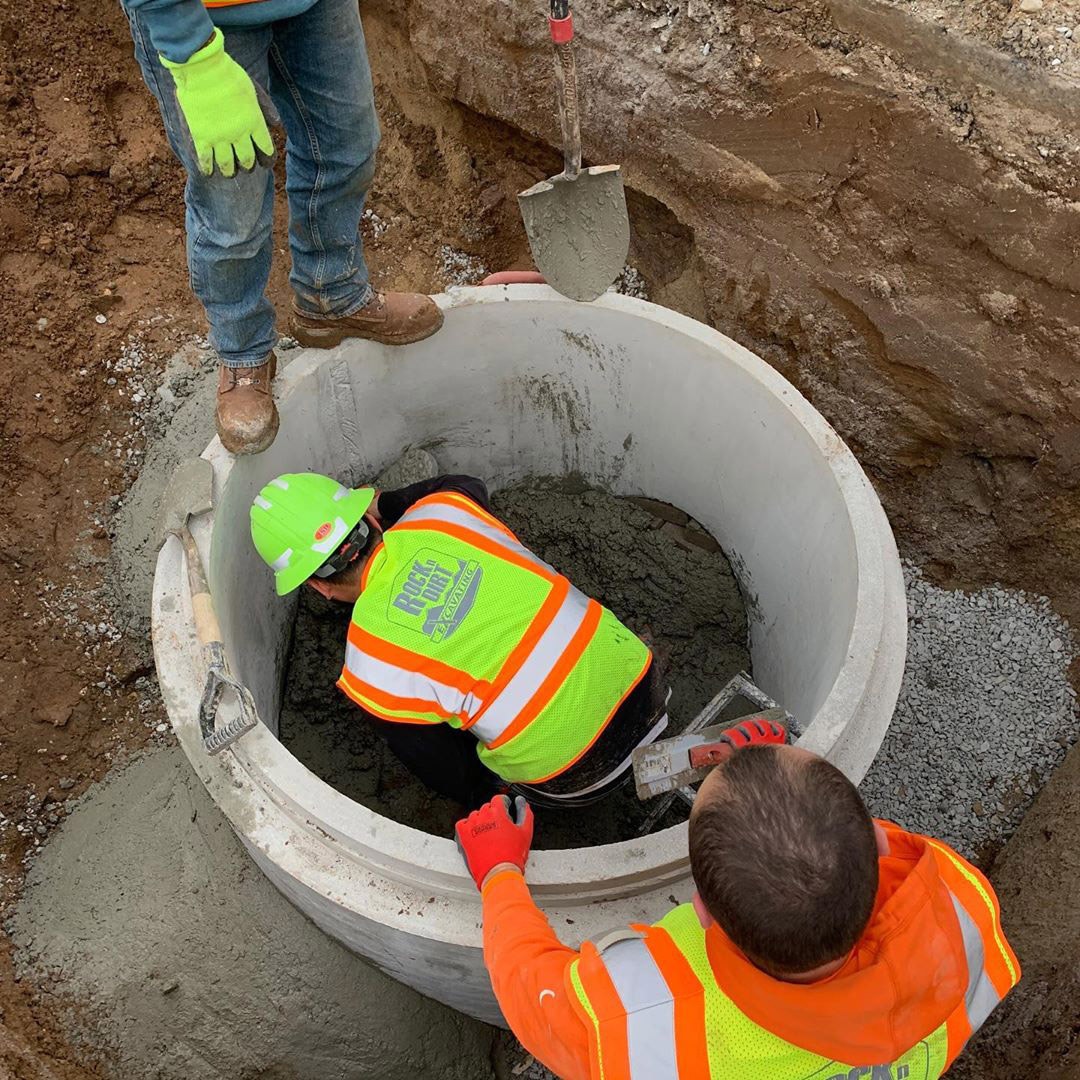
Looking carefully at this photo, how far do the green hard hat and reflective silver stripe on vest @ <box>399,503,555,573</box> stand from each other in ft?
0.40

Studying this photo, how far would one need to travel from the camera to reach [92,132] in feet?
10.5

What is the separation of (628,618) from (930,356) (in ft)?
3.69

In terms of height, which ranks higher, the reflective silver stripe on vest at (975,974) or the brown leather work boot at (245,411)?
the brown leather work boot at (245,411)

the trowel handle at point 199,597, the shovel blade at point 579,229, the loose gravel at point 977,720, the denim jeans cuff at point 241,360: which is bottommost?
the loose gravel at point 977,720

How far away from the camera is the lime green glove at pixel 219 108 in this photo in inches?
62.8

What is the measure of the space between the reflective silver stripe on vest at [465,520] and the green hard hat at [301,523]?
0.40 ft

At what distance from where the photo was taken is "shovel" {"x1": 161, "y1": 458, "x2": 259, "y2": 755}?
5.89ft

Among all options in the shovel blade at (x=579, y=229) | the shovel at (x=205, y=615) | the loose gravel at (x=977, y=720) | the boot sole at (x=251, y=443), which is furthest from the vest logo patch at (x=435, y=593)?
the loose gravel at (x=977, y=720)

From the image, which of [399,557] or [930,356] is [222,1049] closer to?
[399,557]

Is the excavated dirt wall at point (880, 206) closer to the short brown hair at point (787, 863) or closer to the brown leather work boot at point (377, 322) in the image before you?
the brown leather work boot at point (377, 322)

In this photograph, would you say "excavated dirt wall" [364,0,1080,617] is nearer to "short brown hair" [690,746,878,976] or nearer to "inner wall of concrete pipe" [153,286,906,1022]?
"inner wall of concrete pipe" [153,286,906,1022]

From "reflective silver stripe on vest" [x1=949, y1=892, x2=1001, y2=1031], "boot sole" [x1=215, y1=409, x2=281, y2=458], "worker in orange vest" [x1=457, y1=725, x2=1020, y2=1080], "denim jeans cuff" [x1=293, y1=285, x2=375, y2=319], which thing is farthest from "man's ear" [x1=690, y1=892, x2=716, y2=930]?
"denim jeans cuff" [x1=293, y1=285, x2=375, y2=319]

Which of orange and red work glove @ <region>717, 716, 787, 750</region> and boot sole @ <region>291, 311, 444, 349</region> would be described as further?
boot sole @ <region>291, 311, 444, 349</region>

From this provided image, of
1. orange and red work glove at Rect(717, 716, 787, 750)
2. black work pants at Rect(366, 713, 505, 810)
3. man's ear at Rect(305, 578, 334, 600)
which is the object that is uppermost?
man's ear at Rect(305, 578, 334, 600)
